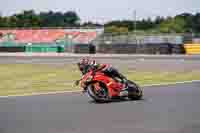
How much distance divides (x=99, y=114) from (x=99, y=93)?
2.04 m

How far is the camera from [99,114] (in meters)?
9.55

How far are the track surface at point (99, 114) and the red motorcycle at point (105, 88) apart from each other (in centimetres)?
27

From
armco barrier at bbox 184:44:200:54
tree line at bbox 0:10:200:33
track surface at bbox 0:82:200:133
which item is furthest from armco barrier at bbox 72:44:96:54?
tree line at bbox 0:10:200:33

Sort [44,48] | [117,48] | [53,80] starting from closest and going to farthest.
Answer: [53,80], [117,48], [44,48]

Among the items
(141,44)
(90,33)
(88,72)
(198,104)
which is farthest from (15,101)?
(90,33)

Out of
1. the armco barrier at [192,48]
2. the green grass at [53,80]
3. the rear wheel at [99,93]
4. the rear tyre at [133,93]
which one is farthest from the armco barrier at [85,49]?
the rear wheel at [99,93]

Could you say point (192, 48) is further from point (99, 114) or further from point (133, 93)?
point (99, 114)

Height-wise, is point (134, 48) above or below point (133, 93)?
below

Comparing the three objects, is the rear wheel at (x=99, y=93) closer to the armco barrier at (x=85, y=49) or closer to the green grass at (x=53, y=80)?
the green grass at (x=53, y=80)

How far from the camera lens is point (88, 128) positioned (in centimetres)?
791

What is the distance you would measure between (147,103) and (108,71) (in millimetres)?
1174

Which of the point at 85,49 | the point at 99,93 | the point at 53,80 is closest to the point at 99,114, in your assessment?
the point at 99,93

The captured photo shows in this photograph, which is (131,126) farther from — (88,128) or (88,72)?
(88,72)

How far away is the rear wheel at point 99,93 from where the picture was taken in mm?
11469
